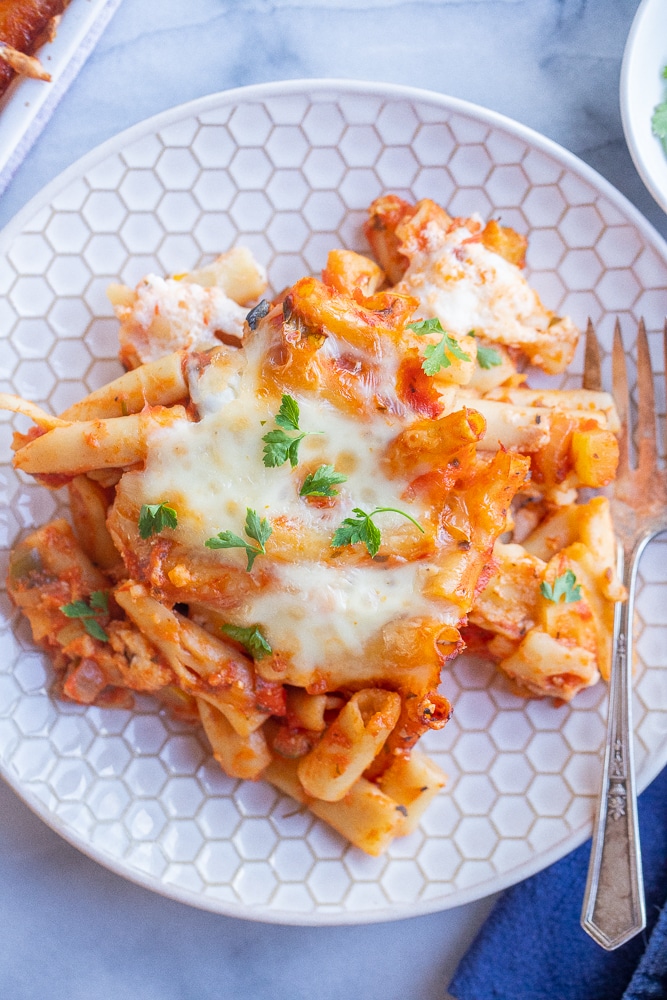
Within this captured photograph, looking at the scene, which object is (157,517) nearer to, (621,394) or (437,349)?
(437,349)

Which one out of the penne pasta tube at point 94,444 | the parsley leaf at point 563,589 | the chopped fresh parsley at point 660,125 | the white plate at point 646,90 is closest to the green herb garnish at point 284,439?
the penne pasta tube at point 94,444

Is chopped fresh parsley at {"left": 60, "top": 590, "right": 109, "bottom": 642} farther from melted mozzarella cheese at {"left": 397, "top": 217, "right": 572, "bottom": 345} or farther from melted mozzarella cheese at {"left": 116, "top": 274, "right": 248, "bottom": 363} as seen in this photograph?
melted mozzarella cheese at {"left": 397, "top": 217, "right": 572, "bottom": 345}

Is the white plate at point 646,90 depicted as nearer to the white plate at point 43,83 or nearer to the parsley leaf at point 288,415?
the parsley leaf at point 288,415

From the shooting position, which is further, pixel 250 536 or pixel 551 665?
pixel 551 665

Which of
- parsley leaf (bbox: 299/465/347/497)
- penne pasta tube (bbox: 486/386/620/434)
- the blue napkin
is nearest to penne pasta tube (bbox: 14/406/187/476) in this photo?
parsley leaf (bbox: 299/465/347/497)

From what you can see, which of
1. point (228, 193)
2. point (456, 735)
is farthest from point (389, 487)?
point (228, 193)

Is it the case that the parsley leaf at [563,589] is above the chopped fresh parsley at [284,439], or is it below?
below

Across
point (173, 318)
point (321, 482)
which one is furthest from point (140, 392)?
point (321, 482)
